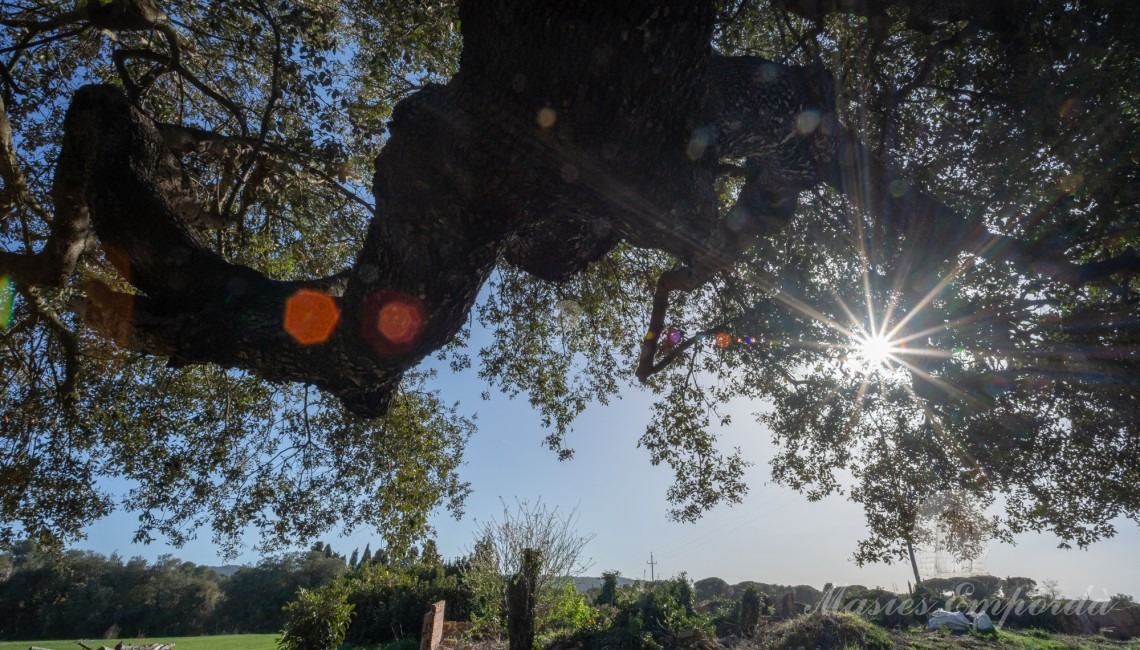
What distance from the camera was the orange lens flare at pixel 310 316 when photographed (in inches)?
145

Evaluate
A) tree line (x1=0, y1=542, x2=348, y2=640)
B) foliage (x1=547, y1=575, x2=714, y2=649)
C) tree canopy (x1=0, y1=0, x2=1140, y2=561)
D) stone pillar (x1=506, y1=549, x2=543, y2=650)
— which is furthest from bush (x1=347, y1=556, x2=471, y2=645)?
tree line (x1=0, y1=542, x2=348, y2=640)

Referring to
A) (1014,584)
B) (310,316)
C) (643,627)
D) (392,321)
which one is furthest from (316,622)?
(1014,584)

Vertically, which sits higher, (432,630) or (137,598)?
(432,630)

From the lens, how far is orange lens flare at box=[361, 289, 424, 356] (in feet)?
11.3

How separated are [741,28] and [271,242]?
829cm

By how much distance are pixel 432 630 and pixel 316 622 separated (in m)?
3.09

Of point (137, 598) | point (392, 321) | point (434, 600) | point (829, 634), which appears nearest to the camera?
point (392, 321)

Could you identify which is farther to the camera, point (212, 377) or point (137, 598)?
point (137, 598)

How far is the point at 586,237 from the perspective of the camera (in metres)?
4.57

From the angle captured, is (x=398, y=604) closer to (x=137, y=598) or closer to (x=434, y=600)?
(x=434, y=600)

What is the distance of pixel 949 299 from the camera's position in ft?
16.0

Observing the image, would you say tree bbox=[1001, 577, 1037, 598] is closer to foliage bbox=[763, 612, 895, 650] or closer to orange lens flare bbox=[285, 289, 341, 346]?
foliage bbox=[763, 612, 895, 650]

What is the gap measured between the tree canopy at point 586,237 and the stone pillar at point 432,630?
5.40m

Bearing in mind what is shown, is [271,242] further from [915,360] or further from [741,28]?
[915,360]
